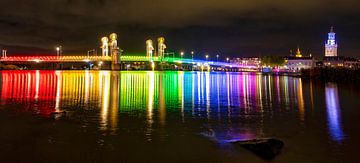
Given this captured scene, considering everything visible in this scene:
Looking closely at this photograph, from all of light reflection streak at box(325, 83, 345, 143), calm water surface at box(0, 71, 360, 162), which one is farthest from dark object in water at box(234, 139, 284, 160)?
light reflection streak at box(325, 83, 345, 143)

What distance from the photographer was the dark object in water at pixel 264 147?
1377 centimetres

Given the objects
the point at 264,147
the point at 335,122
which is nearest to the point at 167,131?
→ the point at 264,147

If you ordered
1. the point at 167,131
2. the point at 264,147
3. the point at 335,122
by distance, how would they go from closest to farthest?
the point at 264,147 < the point at 167,131 < the point at 335,122

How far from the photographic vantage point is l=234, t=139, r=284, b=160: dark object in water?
Result: 45.2ft

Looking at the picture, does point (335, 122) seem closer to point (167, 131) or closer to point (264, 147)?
point (264, 147)

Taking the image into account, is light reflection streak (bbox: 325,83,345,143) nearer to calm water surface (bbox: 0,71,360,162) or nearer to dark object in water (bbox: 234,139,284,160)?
calm water surface (bbox: 0,71,360,162)

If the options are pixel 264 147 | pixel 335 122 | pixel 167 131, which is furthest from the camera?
pixel 335 122

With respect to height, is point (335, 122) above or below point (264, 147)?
above

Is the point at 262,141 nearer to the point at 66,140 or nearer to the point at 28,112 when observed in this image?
the point at 66,140

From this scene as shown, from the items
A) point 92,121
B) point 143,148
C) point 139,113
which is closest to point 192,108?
point 139,113

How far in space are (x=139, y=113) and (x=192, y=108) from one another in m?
4.52

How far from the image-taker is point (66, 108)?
25906 mm

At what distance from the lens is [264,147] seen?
14.2 meters

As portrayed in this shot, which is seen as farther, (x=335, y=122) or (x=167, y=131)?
(x=335, y=122)
